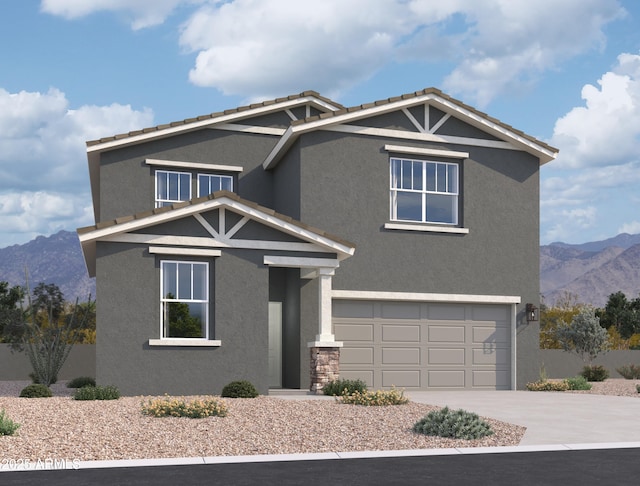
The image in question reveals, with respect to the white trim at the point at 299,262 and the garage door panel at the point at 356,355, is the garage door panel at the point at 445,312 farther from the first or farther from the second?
the white trim at the point at 299,262

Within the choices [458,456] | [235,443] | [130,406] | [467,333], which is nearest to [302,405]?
[130,406]

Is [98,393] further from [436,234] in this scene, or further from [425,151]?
[425,151]

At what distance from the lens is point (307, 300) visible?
2128cm

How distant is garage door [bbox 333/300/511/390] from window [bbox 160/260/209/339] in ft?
13.0

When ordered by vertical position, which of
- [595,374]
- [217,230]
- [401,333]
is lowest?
[595,374]

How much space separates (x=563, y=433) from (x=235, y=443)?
5323 millimetres

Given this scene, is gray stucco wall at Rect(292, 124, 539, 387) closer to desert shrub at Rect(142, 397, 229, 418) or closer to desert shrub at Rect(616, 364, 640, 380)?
desert shrub at Rect(142, 397, 229, 418)

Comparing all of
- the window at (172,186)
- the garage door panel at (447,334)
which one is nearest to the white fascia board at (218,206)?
the garage door panel at (447,334)

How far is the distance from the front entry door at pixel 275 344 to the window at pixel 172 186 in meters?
4.07

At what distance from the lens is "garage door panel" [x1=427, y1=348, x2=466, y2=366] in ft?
73.0

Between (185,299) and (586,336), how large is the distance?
58.4ft

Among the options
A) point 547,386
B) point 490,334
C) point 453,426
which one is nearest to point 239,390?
point 453,426

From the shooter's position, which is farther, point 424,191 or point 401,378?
point 424,191

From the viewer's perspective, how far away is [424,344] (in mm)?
22203
